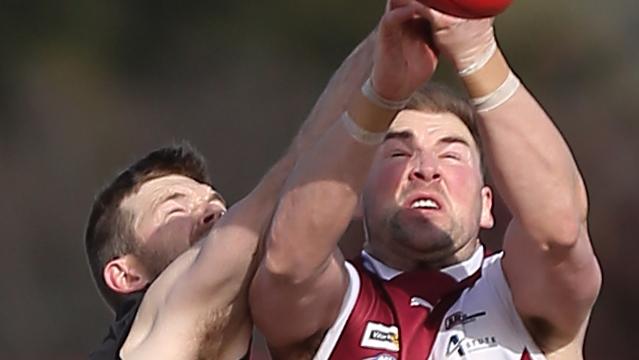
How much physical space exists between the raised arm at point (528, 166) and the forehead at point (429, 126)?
376mm

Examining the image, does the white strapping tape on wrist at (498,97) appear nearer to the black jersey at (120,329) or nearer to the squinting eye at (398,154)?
the squinting eye at (398,154)

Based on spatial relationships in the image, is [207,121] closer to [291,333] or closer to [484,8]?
[291,333]

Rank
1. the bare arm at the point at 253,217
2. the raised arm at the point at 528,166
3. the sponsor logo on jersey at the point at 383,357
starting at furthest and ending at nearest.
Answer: the sponsor logo on jersey at the point at 383,357 < the bare arm at the point at 253,217 < the raised arm at the point at 528,166

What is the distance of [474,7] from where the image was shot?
262cm

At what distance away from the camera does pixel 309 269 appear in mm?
2908

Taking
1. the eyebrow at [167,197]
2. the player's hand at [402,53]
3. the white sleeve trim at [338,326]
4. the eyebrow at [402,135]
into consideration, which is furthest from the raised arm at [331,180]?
the eyebrow at [167,197]

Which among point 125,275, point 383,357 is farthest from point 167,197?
point 383,357

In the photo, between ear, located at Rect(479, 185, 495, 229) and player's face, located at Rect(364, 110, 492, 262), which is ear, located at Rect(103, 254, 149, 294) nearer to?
player's face, located at Rect(364, 110, 492, 262)

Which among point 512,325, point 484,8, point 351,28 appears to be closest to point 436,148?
point 512,325

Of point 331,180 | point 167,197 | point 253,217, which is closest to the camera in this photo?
point 331,180

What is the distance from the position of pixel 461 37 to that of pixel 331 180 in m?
0.30

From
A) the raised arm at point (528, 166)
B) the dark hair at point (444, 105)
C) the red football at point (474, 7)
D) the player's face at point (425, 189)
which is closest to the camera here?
the red football at point (474, 7)

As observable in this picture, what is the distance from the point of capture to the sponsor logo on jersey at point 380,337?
3.13 meters

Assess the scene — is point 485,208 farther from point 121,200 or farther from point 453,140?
point 121,200
